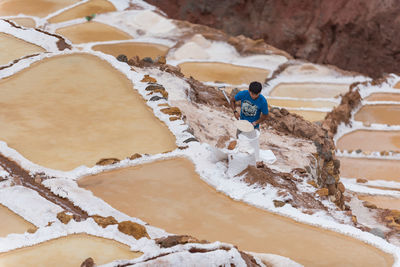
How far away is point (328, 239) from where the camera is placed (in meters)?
5.95


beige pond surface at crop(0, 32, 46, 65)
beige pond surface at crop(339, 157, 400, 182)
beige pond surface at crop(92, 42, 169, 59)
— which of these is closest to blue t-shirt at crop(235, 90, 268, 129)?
beige pond surface at crop(0, 32, 46, 65)

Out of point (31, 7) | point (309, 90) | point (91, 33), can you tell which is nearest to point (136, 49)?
point (91, 33)

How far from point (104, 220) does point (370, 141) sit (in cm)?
1165

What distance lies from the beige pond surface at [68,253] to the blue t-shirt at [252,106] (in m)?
3.46

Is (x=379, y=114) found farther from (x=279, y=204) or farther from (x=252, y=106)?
(x=279, y=204)

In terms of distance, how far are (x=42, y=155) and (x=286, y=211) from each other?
3.20m

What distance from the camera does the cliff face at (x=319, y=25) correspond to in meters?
26.1

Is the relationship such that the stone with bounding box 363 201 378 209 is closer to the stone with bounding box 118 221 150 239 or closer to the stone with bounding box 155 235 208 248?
the stone with bounding box 118 221 150 239

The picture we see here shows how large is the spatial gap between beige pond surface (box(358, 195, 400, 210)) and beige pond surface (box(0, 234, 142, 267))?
7.42m

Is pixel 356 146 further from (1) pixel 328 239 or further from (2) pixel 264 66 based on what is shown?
(1) pixel 328 239

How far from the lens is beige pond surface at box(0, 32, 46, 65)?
11.8 m

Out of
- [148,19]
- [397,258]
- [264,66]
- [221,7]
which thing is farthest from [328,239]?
[221,7]

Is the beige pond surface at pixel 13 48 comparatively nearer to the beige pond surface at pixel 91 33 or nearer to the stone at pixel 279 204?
the stone at pixel 279 204

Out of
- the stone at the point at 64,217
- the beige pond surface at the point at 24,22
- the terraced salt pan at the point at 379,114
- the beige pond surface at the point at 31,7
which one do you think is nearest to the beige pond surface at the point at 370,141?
the terraced salt pan at the point at 379,114
